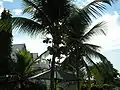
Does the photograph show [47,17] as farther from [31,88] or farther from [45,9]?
[31,88]

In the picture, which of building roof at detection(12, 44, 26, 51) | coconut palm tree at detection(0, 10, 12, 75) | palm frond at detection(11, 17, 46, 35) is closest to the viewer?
palm frond at detection(11, 17, 46, 35)

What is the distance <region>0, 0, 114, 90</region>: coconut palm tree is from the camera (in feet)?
46.0

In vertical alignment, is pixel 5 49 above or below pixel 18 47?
below

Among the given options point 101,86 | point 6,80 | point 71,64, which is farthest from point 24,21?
point 101,86

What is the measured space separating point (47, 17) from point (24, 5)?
133 centimetres

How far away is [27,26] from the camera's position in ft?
45.7

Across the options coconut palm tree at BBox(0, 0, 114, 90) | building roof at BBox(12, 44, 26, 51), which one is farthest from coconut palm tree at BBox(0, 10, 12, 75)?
building roof at BBox(12, 44, 26, 51)

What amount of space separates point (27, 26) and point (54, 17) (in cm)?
122

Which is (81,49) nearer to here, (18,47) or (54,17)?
(54,17)

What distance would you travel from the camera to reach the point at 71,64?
19.0 metres

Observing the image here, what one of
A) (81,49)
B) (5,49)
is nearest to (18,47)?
(5,49)

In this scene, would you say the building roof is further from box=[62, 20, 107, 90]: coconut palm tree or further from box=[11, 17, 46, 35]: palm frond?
box=[11, 17, 46, 35]: palm frond

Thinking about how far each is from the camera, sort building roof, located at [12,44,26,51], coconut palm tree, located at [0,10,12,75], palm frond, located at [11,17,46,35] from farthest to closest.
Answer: building roof, located at [12,44,26,51], coconut palm tree, located at [0,10,12,75], palm frond, located at [11,17,46,35]

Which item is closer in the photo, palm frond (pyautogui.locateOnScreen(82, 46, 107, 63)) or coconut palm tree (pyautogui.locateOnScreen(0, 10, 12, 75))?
palm frond (pyautogui.locateOnScreen(82, 46, 107, 63))
